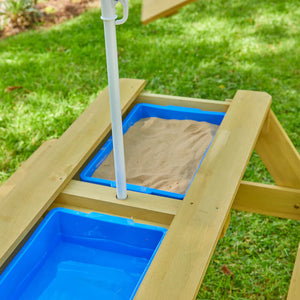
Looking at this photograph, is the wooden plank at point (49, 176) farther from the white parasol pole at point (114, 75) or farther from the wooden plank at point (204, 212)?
the wooden plank at point (204, 212)

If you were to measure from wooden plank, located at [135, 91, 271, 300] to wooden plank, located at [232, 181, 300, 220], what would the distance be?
0.26m

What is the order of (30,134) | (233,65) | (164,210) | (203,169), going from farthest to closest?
(233,65)
(30,134)
(203,169)
(164,210)

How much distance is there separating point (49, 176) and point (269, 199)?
958 mm

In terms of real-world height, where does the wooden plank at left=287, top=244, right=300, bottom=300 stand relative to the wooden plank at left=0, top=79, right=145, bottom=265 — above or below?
below

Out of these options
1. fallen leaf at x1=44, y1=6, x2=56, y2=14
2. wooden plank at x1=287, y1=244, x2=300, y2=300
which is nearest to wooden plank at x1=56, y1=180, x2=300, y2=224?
wooden plank at x1=287, y1=244, x2=300, y2=300

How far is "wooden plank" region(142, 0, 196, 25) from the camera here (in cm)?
86

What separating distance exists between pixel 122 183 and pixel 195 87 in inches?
85.8

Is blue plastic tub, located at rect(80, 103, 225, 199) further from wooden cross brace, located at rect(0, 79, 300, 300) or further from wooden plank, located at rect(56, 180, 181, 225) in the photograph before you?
wooden plank, located at rect(56, 180, 181, 225)

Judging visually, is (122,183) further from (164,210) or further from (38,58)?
(38,58)

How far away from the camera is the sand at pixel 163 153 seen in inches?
66.5

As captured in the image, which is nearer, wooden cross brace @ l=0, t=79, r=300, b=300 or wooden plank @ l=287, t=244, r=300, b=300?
wooden cross brace @ l=0, t=79, r=300, b=300

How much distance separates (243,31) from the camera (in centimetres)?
425

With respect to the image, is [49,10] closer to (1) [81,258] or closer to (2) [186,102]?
(2) [186,102]

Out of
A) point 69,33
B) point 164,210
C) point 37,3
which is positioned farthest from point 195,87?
point 37,3
